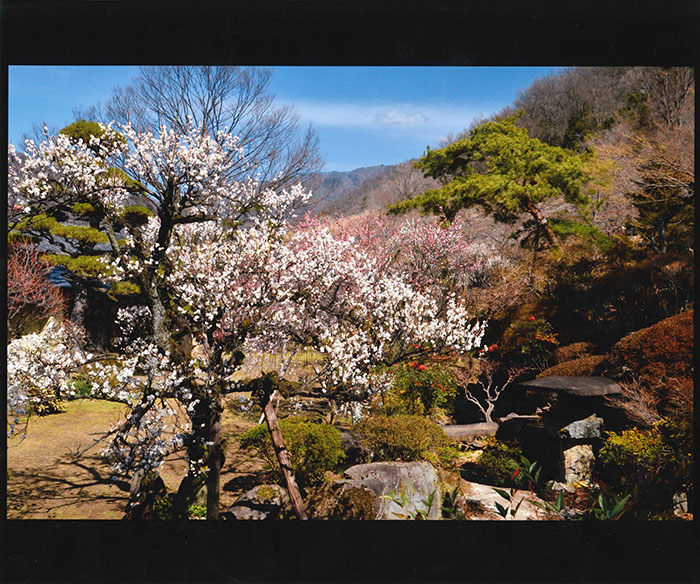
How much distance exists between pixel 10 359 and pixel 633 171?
25.7 ft

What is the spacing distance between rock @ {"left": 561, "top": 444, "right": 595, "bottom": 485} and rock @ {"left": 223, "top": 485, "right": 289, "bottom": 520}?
2.99 m

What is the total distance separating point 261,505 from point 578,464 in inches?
130

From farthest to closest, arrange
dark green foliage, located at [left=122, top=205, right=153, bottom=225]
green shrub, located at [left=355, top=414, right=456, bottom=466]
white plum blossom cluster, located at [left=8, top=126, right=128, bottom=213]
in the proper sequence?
dark green foliage, located at [left=122, top=205, right=153, bottom=225] < green shrub, located at [left=355, top=414, right=456, bottom=466] < white plum blossom cluster, located at [left=8, top=126, right=128, bottom=213]

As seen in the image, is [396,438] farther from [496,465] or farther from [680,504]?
[680,504]

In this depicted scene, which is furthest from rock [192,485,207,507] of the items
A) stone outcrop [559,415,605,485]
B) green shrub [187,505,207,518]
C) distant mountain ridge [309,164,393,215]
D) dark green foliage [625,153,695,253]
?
dark green foliage [625,153,695,253]

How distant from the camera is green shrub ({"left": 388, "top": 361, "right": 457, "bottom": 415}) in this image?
6.19 m

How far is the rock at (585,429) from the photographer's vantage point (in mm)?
4535

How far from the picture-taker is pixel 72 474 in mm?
4332

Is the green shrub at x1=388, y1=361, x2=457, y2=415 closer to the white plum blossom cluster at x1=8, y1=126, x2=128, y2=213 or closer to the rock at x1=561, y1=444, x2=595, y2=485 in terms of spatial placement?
the rock at x1=561, y1=444, x2=595, y2=485

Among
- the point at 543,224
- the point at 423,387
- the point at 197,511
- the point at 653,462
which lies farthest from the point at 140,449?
the point at 543,224

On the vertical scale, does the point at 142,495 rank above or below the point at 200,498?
above

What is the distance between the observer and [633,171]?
21.5 ft

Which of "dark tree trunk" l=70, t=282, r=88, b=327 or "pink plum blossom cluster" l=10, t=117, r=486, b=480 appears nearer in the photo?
"pink plum blossom cluster" l=10, t=117, r=486, b=480
